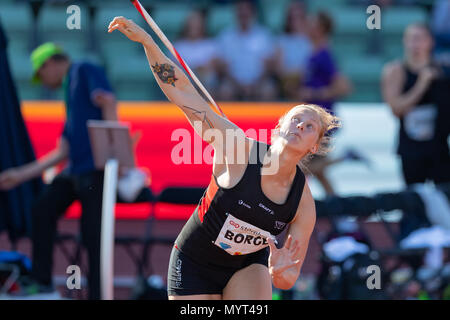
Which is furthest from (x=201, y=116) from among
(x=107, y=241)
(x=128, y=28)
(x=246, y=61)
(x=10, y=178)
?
(x=246, y=61)

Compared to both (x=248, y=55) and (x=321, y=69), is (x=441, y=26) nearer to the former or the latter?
(x=321, y=69)

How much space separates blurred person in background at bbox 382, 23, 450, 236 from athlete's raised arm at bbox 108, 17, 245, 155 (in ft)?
10.4

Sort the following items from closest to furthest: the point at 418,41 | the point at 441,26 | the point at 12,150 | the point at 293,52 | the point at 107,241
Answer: the point at 107,241, the point at 12,150, the point at 418,41, the point at 441,26, the point at 293,52

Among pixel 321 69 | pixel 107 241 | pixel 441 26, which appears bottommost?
pixel 107 241

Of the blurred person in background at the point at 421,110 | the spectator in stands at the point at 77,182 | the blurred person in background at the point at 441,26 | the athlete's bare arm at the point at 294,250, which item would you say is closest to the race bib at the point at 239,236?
the athlete's bare arm at the point at 294,250

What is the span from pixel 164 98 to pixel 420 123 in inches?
161

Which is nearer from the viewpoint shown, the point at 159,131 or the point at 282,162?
the point at 282,162

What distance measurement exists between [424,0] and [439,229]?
183 inches

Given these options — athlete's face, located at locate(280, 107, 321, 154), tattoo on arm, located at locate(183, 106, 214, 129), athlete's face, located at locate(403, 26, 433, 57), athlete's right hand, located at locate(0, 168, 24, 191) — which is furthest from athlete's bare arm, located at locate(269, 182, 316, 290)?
athlete's face, located at locate(403, 26, 433, 57)

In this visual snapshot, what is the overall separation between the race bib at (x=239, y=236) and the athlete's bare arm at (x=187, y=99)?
0.26 metres

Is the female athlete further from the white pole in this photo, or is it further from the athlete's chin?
the white pole

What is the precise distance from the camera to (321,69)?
7680 millimetres

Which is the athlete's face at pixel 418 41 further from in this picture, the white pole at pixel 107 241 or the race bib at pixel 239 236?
the race bib at pixel 239 236
